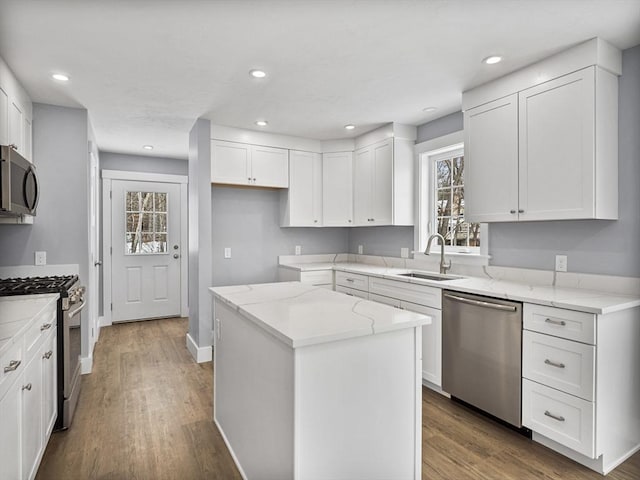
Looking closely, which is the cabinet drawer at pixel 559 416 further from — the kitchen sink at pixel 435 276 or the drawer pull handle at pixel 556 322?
the kitchen sink at pixel 435 276

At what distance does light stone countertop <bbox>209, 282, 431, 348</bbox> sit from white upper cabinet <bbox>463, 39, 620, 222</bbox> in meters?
1.41

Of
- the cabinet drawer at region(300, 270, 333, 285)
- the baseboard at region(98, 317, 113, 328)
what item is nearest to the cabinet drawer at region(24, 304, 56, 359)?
the cabinet drawer at region(300, 270, 333, 285)

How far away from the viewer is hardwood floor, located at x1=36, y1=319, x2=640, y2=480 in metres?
2.04

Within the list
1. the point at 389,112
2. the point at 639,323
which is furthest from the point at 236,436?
the point at 389,112

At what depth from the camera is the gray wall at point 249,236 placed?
14.5 ft

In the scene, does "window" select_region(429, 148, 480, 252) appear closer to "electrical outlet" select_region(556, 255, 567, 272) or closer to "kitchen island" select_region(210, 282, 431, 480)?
"electrical outlet" select_region(556, 255, 567, 272)

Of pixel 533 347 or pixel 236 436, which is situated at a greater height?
pixel 533 347

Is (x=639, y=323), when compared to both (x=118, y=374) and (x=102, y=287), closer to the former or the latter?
(x=118, y=374)

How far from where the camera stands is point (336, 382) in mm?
1492

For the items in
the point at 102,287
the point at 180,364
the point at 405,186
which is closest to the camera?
the point at 180,364

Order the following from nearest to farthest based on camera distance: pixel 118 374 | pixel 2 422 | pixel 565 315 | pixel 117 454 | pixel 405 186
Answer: pixel 2 422, pixel 565 315, pixel 117 454, pixel 118 374, pixel 405 186

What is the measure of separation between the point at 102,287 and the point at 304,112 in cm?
378

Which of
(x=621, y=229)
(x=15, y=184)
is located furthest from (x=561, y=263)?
(x=15, y=184)

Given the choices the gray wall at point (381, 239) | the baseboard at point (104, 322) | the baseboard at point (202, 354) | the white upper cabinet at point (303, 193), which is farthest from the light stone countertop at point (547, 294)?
the baseboard at point (104, 322)
